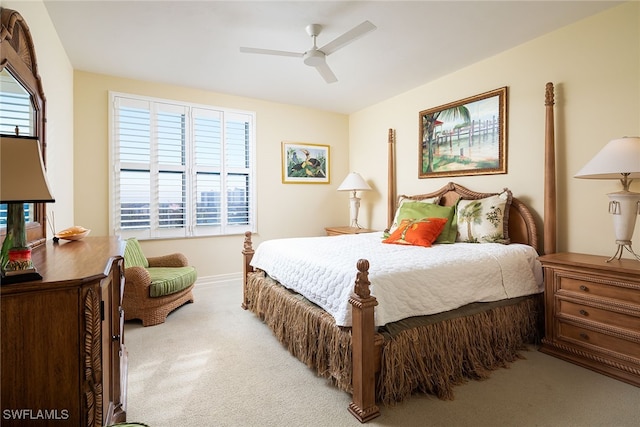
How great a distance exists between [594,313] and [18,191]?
3.16 meters

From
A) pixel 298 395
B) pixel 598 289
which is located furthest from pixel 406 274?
pixel 598 289

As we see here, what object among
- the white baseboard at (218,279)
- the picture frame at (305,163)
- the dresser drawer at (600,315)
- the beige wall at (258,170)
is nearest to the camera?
the dresser drawer at (600,315)

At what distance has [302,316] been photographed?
90.8 inches

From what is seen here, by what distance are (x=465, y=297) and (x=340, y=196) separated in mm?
3403

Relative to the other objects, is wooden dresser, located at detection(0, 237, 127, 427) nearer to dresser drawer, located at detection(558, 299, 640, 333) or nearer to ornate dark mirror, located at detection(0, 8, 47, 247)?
ornate dark mirror, located at detection(0, 8, 47, 247)

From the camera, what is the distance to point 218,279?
4383mm

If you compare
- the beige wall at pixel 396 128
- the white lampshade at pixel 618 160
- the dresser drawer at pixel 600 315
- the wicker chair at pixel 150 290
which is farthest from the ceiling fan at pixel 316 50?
the dresser drawer at pixel 600 315

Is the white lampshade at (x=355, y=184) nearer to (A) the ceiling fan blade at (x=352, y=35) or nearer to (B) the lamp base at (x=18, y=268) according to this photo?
(A) the ceiling fan blade at (x=352, y=35)

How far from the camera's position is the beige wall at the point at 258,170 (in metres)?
3.64

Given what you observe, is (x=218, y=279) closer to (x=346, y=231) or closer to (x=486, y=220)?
(x=346, y=231)

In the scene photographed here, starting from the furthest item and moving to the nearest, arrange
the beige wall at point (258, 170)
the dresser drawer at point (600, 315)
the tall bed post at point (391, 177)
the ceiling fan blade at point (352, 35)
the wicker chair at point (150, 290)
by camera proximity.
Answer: the tall bed post at point (391, 177), the beige wall at point (258, 170), the wicker chair at point (150, 290), the ceiling fan blade at point (352, 35), the dresser drawer at point (600, 315)

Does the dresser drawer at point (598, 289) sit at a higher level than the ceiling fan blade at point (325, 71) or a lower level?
lower

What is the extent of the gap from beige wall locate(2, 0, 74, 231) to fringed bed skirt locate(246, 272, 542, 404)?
2040 mm

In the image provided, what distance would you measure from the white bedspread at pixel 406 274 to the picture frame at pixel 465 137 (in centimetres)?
101
